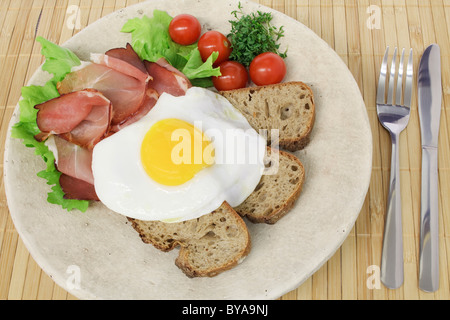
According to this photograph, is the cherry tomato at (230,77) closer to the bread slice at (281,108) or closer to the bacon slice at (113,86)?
the bread slice at (281,108)

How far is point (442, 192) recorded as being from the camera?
3.51 metres

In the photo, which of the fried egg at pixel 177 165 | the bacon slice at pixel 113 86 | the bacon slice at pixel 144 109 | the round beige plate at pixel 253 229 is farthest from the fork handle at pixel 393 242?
the bacon slice at pixel 113 86

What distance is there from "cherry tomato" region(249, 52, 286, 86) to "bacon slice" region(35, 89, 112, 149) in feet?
3.83

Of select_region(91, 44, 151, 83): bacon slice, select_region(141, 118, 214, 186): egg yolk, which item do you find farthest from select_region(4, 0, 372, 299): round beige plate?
select_region(91, 44, 151, 83): bacon slice

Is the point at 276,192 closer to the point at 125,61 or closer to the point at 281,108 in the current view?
the point at 281,108

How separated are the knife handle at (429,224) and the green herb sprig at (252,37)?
1.41 meters

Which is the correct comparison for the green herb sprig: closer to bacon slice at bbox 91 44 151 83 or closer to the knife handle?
bacon slice at bbox 91 44 151 83

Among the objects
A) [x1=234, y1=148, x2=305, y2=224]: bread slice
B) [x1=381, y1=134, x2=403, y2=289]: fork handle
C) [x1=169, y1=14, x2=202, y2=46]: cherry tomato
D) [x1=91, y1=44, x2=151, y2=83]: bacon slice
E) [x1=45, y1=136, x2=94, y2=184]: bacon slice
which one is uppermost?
[x1=169, y1=14, x2=202, y2=46]: cherry tomato

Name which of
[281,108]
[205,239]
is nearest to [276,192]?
[205,239]

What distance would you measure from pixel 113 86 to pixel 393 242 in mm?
2367

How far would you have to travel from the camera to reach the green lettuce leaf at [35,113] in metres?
3.30

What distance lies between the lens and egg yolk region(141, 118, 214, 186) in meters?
3.03

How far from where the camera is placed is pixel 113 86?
3492mm
